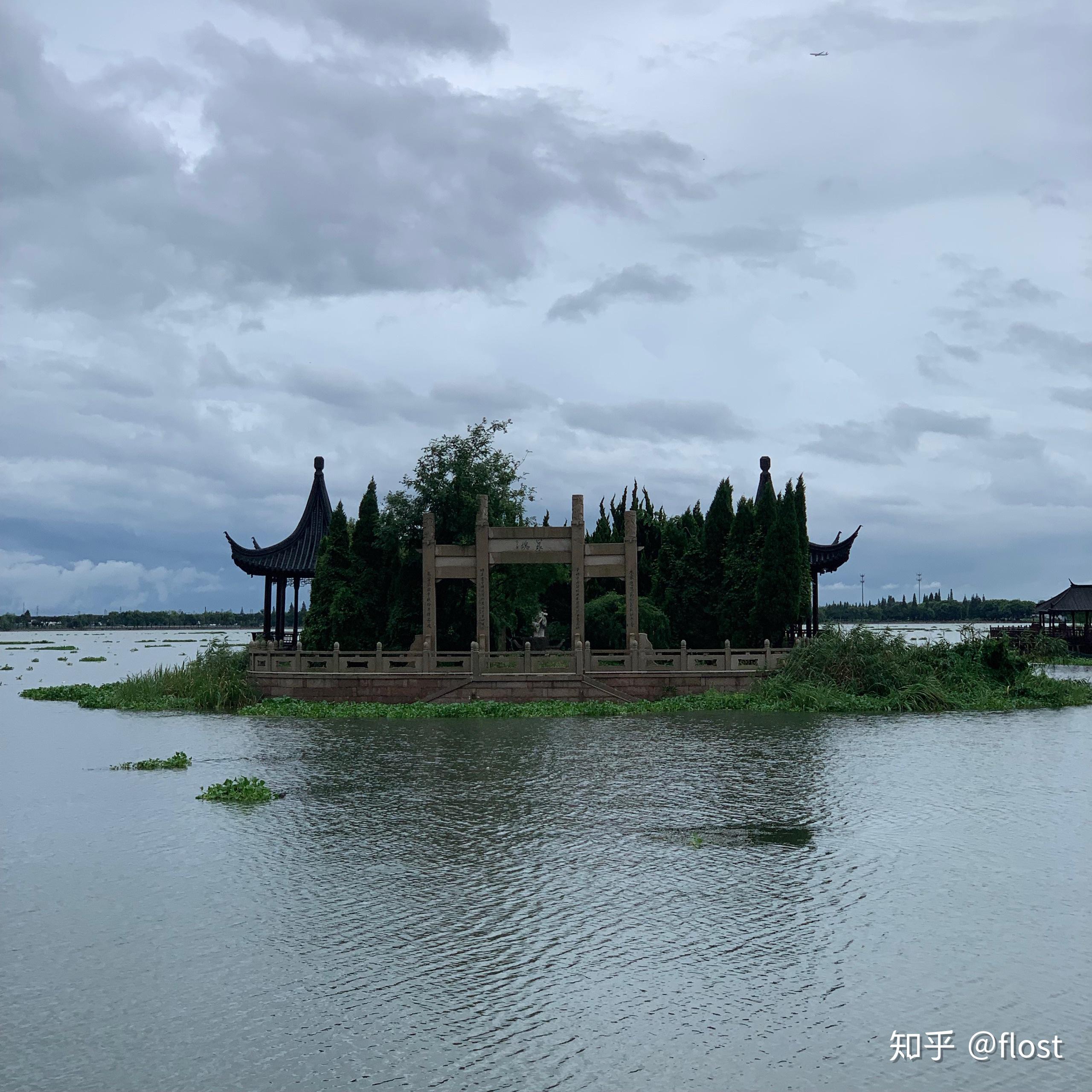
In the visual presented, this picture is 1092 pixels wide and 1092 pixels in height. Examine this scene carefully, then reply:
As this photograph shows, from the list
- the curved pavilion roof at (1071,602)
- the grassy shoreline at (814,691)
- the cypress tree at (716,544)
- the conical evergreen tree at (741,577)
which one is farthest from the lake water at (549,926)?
the curved pavilion roof at (1071,602)

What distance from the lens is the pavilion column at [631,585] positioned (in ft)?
107

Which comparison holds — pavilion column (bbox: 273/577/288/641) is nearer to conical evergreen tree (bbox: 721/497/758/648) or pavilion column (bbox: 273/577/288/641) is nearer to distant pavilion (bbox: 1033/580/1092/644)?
conical evergreen tree (bbox: 721/497/758/648)

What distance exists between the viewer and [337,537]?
37.9 metres

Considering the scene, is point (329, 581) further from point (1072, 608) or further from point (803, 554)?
point (1072, 608)

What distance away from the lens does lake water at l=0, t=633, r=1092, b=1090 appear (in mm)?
7824

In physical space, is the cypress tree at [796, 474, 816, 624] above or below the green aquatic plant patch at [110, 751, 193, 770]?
above

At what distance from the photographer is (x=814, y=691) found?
101ft

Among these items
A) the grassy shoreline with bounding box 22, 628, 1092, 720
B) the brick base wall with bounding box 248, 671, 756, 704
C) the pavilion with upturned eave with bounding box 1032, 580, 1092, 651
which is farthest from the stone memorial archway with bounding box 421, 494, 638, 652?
the pavilion with upturned eave with bounding box 1032, 580, 1092, 651

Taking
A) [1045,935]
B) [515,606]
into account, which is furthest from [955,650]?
[1045,935]

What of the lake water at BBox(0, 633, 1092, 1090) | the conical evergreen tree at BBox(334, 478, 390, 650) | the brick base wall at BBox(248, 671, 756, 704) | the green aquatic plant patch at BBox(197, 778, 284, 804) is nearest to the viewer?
the lake water at BBox(0, 633, 1092, 1090)

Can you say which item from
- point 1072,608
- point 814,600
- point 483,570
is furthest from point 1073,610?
point 483,570

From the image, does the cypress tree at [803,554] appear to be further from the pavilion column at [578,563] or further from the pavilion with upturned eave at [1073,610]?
the pavilion with upturned eave at [1073,610]

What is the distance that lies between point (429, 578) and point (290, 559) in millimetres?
8466

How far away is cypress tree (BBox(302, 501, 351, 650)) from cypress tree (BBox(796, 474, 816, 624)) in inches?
658
